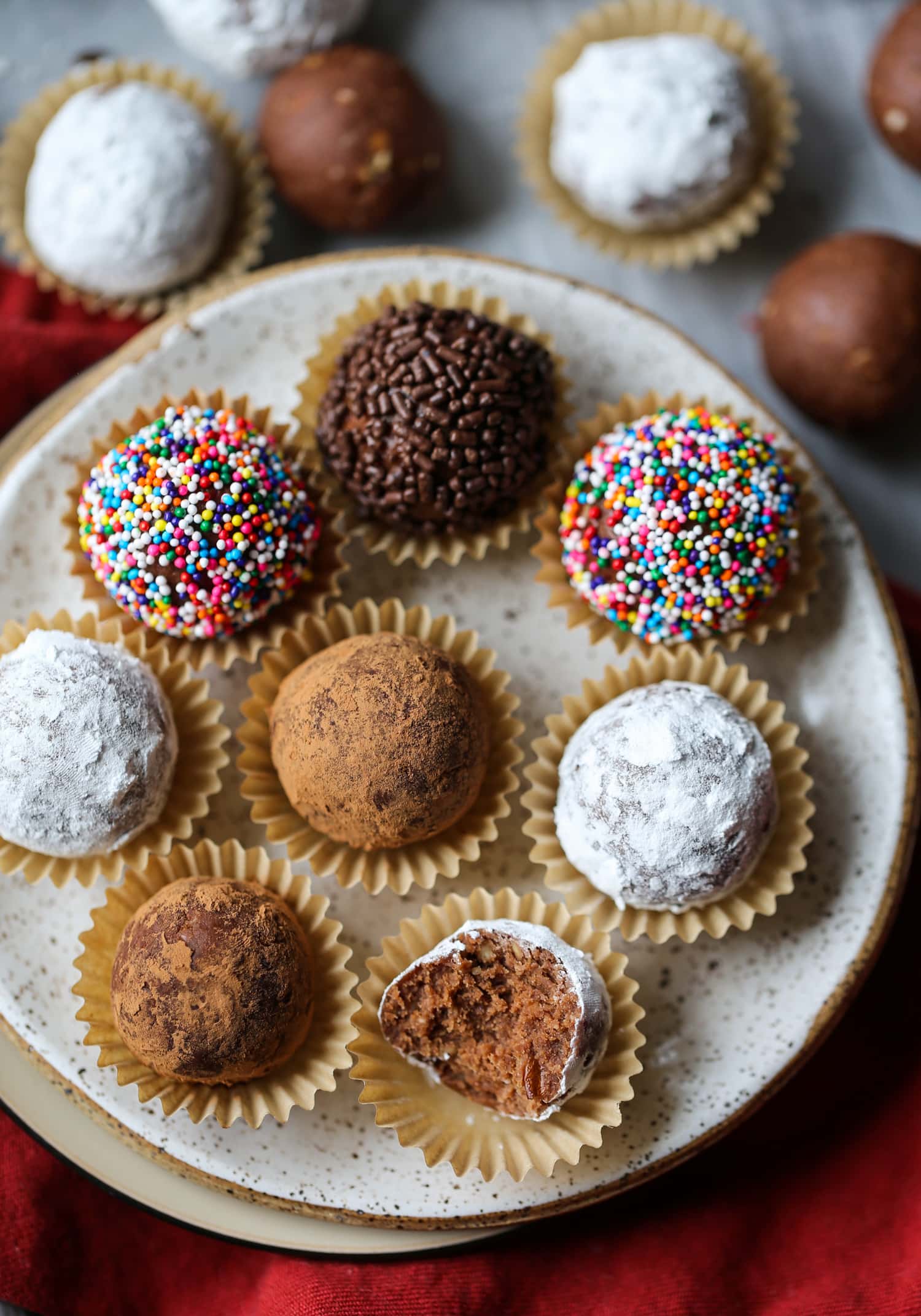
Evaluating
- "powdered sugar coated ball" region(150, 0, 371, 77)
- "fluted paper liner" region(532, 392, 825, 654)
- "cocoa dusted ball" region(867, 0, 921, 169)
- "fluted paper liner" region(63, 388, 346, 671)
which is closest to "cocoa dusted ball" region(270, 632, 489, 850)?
"fluted paper liner" region(63, 388, 346, 671)

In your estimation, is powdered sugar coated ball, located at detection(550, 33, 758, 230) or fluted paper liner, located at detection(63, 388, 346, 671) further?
powdered sugar coated ball, located at detection(550, 33, 758, 230)

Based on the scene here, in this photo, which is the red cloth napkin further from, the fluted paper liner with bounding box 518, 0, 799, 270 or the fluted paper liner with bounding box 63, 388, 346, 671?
the fluted paper liner with bounding box 518, 0, 799, 270

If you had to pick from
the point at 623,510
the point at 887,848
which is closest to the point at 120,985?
the point at 623,510

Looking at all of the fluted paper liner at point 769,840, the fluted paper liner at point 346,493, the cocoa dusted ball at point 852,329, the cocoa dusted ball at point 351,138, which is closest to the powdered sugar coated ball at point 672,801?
the fluted paper liner at point 769,840

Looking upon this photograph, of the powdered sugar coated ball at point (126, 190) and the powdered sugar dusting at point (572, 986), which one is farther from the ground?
the powdered sugar coated ball at point (126, 190)

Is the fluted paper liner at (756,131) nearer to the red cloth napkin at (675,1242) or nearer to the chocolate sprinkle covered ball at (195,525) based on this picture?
the chocolate sprinkle covered ball at (195,525)
